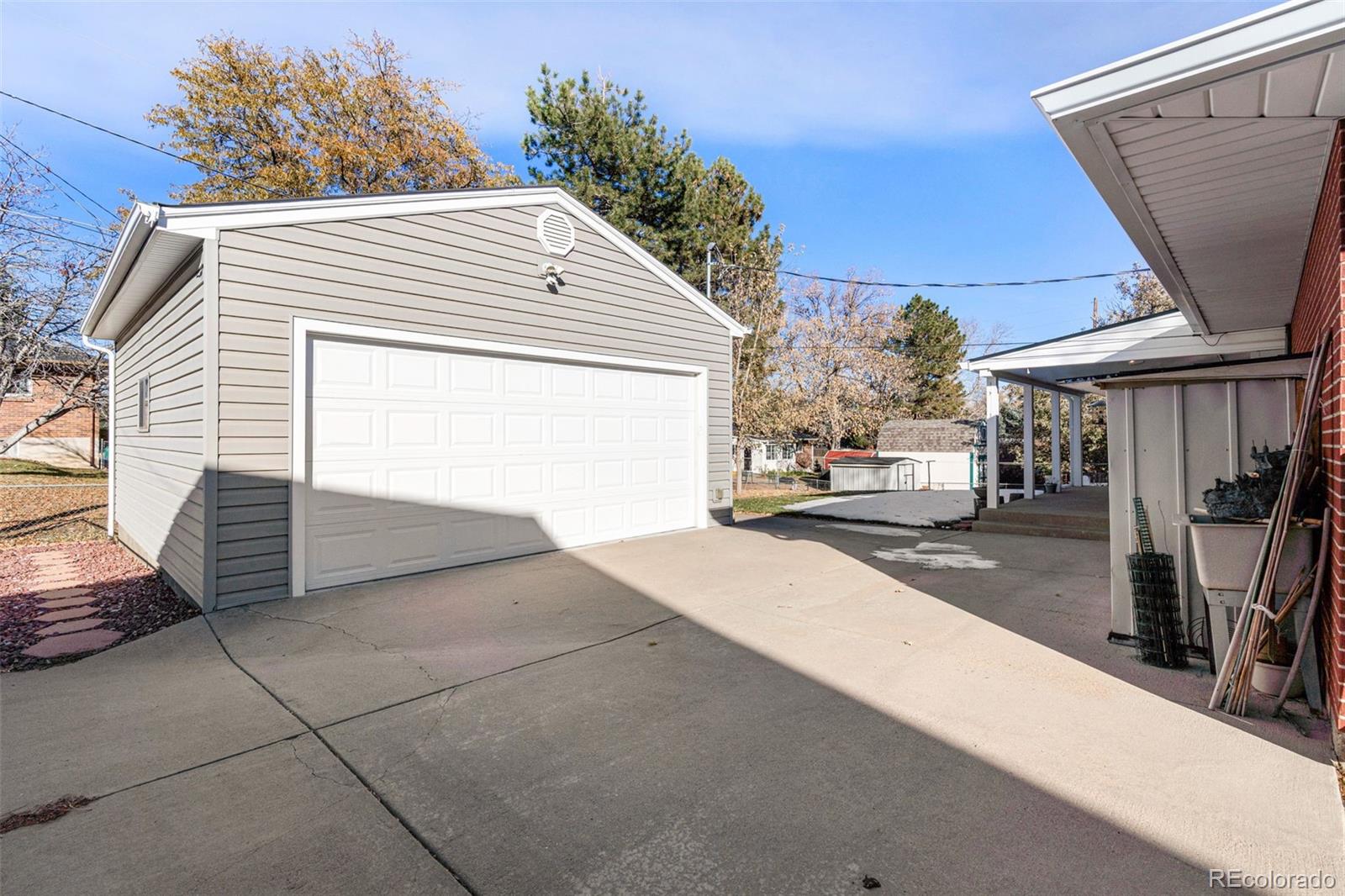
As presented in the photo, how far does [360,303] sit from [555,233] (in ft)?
7.78

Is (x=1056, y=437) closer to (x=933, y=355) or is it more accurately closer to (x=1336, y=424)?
(x=1336, y=424)

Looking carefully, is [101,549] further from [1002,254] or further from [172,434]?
[1002,254]

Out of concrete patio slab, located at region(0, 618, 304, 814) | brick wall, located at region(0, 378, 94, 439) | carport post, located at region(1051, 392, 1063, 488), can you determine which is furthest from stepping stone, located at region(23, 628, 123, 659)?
brick wall, located at region(0, 378, 94, 439)

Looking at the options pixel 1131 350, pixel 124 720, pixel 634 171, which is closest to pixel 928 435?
pixel 634 171

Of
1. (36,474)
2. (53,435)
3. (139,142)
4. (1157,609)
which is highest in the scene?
(139,142)

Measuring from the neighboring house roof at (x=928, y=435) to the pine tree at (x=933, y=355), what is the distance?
8.03m

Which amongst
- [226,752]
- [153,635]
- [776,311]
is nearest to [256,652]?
[153,635]

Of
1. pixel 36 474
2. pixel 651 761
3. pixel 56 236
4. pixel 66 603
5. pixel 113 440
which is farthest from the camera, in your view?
pixel 36 474

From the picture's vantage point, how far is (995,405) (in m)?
9.80

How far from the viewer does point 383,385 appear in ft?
18.1

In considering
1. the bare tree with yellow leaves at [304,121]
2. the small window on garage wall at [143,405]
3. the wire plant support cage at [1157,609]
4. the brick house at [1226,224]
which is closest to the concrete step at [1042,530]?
the brick house at [1226,224]

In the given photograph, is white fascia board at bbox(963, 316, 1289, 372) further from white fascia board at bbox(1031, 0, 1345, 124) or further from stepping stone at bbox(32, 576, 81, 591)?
stepping stone at bbox(32, 576, 81, 591)

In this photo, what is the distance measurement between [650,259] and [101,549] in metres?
8.05

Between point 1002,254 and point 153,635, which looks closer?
point 153,635
